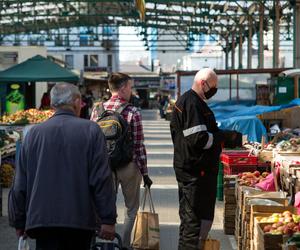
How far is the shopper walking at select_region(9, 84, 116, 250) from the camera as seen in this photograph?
458cm

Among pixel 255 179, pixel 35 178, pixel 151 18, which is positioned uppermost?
pixel 151 18

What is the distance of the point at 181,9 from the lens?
45.1 metres

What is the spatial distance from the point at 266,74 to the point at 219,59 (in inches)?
1529

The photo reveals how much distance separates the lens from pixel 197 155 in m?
6.52

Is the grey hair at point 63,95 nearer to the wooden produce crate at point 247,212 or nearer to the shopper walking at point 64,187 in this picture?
the shopper walking at point 64,187

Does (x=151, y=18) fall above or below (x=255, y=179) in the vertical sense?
above

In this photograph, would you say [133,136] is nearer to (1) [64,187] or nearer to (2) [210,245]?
(2) [210,245]

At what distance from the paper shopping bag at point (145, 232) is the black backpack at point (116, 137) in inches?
24.3

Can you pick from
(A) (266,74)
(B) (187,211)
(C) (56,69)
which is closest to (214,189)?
(B) (187,211)

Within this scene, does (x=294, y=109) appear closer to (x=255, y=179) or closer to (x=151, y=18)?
(x=255, y=179)

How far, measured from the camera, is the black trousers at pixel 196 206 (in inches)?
259

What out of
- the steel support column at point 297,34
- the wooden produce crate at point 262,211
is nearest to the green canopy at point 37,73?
the steel support column at point 297,34

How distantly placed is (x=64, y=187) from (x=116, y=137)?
233cm

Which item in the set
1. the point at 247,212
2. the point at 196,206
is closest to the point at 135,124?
the point at 196,206
